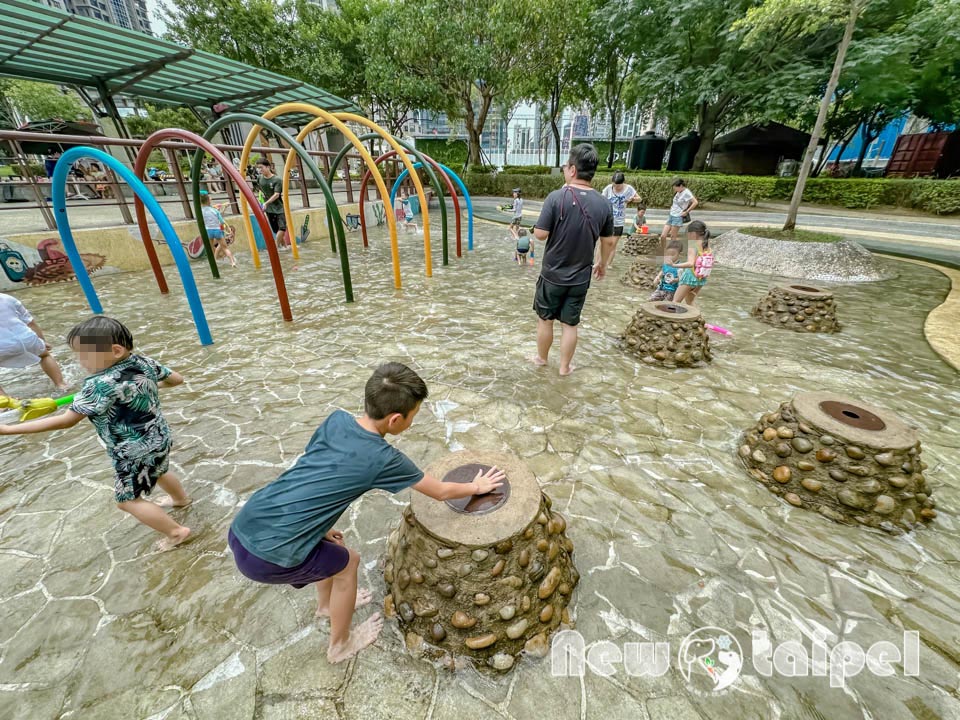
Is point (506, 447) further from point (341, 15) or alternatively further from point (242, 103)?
point (341, 15)

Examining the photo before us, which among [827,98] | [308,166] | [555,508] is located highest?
[827,98]

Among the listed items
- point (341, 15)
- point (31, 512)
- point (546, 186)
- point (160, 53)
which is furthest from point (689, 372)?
point (341, 15)

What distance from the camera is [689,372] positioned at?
4.73 m

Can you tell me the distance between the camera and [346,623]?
73.0 inches

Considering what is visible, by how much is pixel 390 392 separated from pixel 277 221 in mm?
9798

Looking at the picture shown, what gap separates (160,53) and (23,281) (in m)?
6.95

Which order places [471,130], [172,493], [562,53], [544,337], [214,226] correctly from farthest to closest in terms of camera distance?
[471,130]
[562,53]
[214,226]
[544,337]
[172,493]

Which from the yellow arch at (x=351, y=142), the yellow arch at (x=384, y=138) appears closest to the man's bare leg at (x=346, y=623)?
the yellow arch at (x=351, y=142)

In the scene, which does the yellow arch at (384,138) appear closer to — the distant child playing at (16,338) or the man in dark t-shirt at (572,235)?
the man in dark t-shirt at (572,235)

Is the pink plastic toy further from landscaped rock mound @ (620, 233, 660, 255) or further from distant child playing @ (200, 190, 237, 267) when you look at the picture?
distant child playing @ (200, 190, 237, 267)

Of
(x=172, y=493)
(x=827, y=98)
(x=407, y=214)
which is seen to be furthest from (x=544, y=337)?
(x=407, y=214)

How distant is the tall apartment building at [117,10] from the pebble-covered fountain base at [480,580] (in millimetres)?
125861

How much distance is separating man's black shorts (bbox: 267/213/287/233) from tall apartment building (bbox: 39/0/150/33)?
115938 mm

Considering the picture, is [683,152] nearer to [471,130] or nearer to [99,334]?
[471,130]
